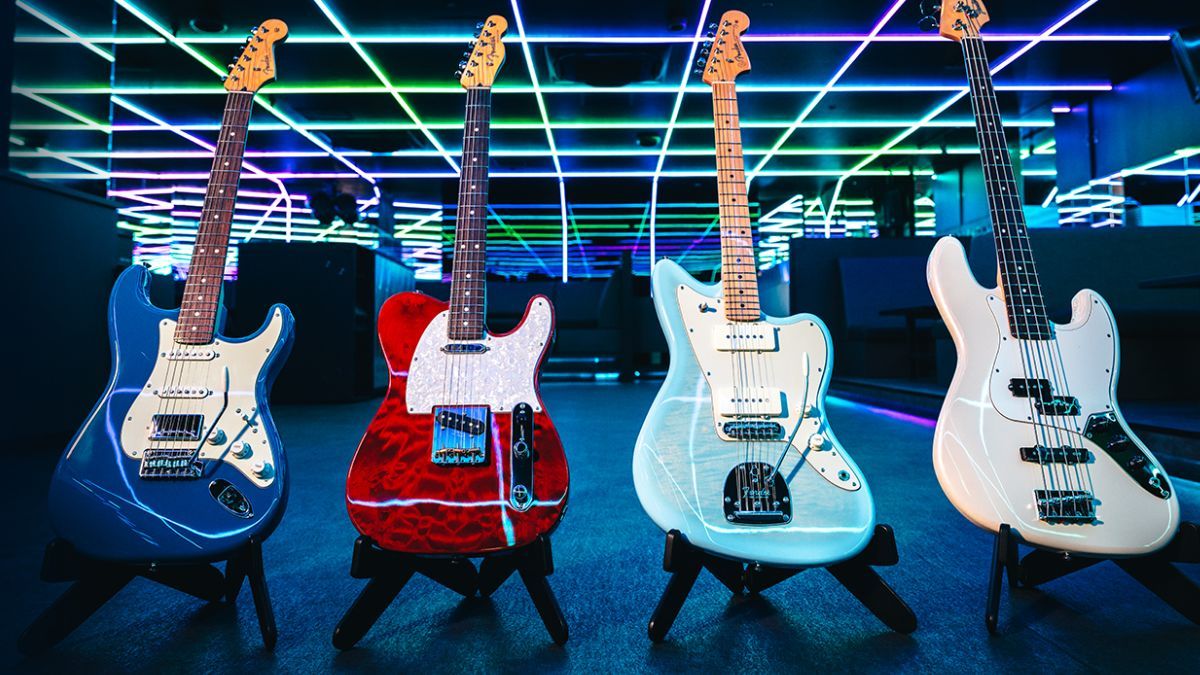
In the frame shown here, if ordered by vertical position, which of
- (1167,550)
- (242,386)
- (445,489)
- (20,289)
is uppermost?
(20,289)

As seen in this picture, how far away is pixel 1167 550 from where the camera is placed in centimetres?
92

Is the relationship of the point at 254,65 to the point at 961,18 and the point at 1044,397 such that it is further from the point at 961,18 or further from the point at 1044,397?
the point at 1044,397

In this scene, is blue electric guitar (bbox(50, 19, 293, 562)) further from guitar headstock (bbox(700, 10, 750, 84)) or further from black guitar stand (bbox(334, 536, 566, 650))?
guitar headstock (bbox(700, 10, 750, 84))

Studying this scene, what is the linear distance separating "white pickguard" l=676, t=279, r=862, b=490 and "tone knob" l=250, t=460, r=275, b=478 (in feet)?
2.54

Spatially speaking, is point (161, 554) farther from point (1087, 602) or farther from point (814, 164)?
point (814, 164)

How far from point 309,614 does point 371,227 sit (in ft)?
41.1

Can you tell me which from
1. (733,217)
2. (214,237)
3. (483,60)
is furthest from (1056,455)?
(214,237)

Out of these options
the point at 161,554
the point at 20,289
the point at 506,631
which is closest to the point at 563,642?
the point at 506,631

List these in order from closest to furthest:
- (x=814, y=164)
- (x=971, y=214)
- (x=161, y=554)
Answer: (x=161, y=554)
(x=971, y=214)
(x=814, y=164)

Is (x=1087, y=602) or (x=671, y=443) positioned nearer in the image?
(x=671, y=443)

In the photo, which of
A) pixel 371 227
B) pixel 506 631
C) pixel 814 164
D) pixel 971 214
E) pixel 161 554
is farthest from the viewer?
pixel 371 227

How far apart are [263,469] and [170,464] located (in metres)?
0.16

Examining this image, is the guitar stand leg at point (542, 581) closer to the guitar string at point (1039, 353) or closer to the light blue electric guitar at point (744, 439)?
the light blue electric guitar at point (744, 439)

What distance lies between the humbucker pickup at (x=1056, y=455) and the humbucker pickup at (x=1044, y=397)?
66 millimetres
